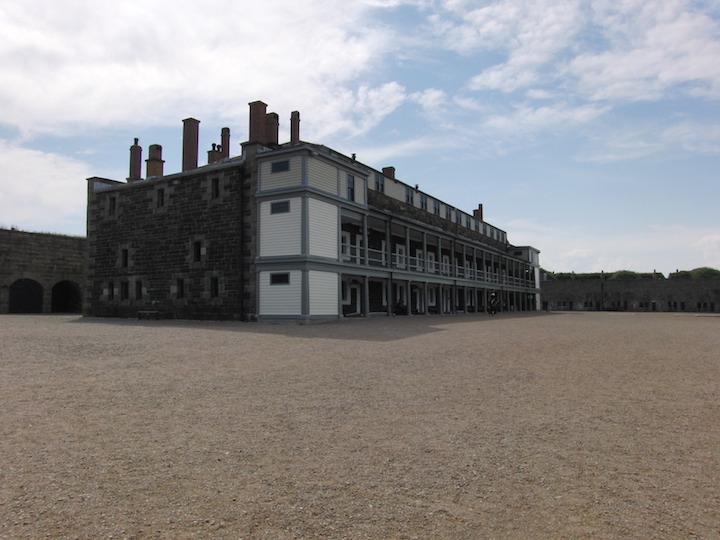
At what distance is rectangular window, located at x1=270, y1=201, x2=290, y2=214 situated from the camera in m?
25.6

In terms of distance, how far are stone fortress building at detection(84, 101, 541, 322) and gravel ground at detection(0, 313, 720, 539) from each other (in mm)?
15538

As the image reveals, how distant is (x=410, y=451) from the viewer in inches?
198

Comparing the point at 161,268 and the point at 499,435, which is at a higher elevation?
the point at 161,268

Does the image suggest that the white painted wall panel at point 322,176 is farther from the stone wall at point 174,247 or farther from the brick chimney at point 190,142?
the brick chimney at point 190,142

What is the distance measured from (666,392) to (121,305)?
1180 inches

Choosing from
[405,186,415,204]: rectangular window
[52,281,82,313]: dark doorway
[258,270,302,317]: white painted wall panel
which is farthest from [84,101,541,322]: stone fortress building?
[52,281,82,313]: dark doorway

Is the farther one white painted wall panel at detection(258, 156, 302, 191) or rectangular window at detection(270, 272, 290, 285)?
white painted wall panel at detection(258, 156, 302, 191)

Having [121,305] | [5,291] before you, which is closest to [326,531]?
[121,305]

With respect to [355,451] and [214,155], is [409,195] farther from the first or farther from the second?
[355,451]

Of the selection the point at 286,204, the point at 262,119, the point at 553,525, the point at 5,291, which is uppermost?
the point at 262,119

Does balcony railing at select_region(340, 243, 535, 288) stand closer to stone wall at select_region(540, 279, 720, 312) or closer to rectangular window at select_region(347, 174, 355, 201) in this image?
rectangular window at select_region(347, 174, 355, 201)

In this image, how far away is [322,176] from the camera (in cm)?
2656

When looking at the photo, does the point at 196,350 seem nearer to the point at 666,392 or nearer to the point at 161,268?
the point at 666,392

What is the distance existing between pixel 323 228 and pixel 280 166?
375 cm
